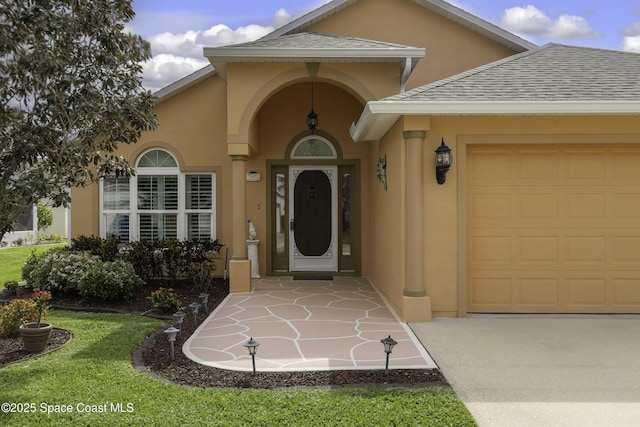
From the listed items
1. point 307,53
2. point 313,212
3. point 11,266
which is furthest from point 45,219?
point 307,53

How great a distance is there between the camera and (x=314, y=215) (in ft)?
38.5

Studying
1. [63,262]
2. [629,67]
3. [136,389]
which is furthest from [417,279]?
[63,262]

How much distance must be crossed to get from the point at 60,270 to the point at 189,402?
19.7 feet

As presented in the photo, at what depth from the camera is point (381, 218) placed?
9492 millimetres

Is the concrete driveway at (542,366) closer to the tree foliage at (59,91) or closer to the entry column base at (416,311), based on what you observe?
the entry column base at (416,311)

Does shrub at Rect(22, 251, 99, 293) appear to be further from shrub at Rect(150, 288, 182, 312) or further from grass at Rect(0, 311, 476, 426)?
grass at Rect(0, 311, 476, 426)

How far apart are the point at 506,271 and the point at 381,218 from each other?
2806 millimetres

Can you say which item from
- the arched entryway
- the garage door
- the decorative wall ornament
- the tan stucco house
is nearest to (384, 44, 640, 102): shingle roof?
the tan stucco house

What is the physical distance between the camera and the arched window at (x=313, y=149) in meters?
11.7

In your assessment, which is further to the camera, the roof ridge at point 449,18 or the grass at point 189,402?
the roof ridge at point 449,18

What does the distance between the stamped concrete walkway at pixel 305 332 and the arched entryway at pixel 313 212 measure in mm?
1936

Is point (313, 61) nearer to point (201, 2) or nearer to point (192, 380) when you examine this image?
point (201, 2)

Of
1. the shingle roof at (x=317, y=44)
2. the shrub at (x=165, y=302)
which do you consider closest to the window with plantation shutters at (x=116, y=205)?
the shrub at (x=165, y=302)

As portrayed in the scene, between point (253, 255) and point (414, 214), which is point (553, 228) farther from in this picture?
point (253, 255)
